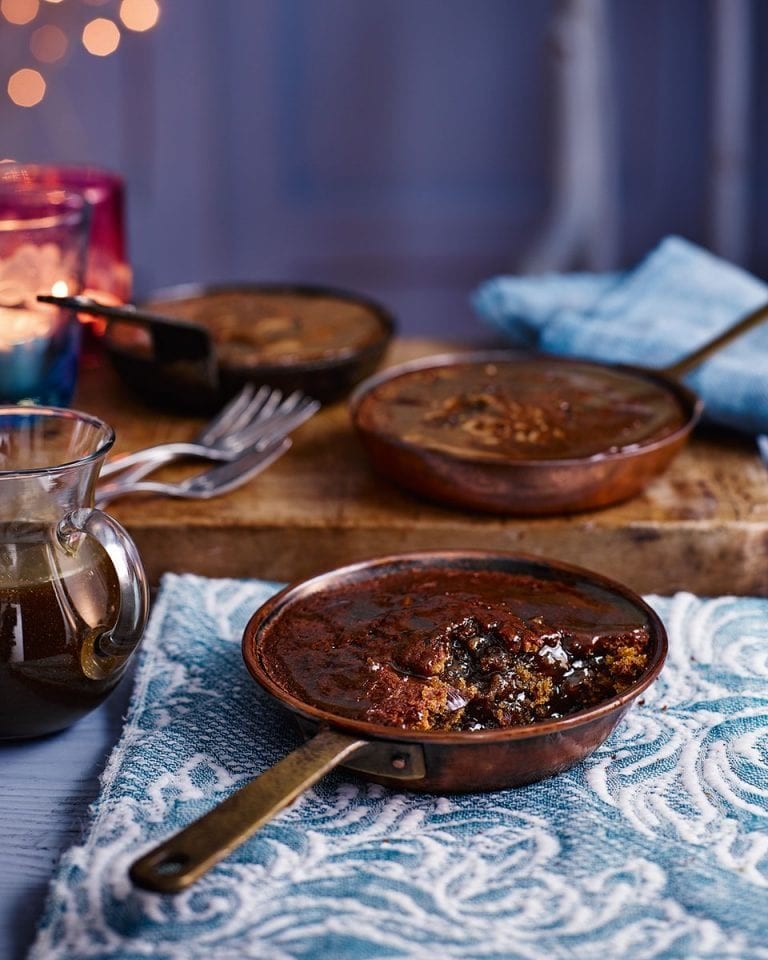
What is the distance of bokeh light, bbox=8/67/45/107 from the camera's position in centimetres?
329

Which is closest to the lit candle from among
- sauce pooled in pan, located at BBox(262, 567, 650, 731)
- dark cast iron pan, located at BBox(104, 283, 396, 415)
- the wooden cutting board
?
dark cast iron pan, located at BBox(104, 283, 396, 415)

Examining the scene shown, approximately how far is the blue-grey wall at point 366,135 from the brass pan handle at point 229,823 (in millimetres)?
2811

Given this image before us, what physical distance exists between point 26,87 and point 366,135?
2.99ft

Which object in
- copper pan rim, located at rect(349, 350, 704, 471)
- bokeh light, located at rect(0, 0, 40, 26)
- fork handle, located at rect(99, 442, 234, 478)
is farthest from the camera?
bokeh light, located at rect(0, 0, 40, 26)

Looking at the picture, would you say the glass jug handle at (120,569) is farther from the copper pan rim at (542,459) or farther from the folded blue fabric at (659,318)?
the folded blue fabric at (659,318)

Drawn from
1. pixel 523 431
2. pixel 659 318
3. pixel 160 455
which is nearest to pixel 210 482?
pixel 160 455

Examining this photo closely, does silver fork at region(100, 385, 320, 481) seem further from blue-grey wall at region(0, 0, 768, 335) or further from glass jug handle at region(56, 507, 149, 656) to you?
blue-grey wall at region(0, 0, 768, 335)

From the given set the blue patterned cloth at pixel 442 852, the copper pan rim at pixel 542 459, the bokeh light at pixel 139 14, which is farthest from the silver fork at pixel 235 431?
the bokeh light at pixel 139 14

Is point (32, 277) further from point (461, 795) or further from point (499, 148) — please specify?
point (499, 148)

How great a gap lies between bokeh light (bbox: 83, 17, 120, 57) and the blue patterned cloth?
261cm

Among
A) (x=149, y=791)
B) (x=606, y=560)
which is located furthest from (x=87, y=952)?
(x=606, y=560)

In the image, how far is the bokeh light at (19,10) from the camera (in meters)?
3.19

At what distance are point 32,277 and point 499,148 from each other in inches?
89.4

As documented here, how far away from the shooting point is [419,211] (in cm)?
354
